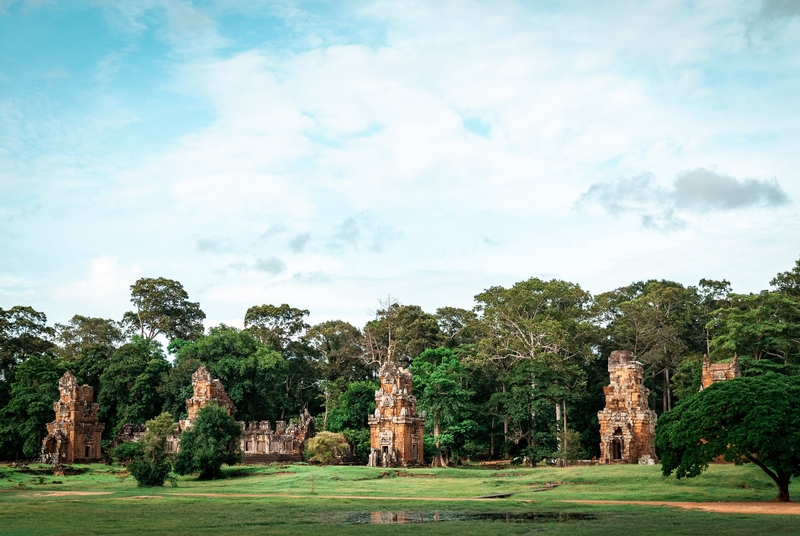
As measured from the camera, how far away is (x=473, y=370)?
2263 inches

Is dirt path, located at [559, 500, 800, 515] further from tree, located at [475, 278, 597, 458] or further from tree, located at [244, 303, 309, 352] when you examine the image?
tree, located at [244, 303, 309, 352]

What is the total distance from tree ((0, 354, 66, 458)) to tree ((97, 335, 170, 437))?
164 inches

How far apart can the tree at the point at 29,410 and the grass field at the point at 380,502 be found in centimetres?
1460

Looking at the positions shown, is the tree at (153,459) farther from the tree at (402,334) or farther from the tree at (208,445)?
the tree at (402,334)

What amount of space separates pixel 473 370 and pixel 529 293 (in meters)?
9.26

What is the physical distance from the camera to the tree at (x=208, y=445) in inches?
1513

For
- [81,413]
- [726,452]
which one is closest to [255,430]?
[81,413]

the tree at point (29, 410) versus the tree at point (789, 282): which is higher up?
the tree at point (789, 282)

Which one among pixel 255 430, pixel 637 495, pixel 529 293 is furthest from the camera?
pixel 529 293

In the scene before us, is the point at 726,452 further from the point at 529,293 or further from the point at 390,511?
the point at 529,293

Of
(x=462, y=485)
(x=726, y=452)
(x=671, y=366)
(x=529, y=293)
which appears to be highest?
(x=529, y=293)

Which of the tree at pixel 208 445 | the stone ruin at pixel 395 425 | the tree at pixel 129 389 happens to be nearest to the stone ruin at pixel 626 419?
the stone ruin at pixel 395 425

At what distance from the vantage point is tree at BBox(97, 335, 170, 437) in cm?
5984

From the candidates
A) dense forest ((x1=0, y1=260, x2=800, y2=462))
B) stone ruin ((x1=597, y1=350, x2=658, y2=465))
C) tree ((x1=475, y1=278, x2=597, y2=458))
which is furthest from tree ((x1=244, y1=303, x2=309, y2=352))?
stone ruin ((x1=597, y1=350, x2=658, y2=465))
